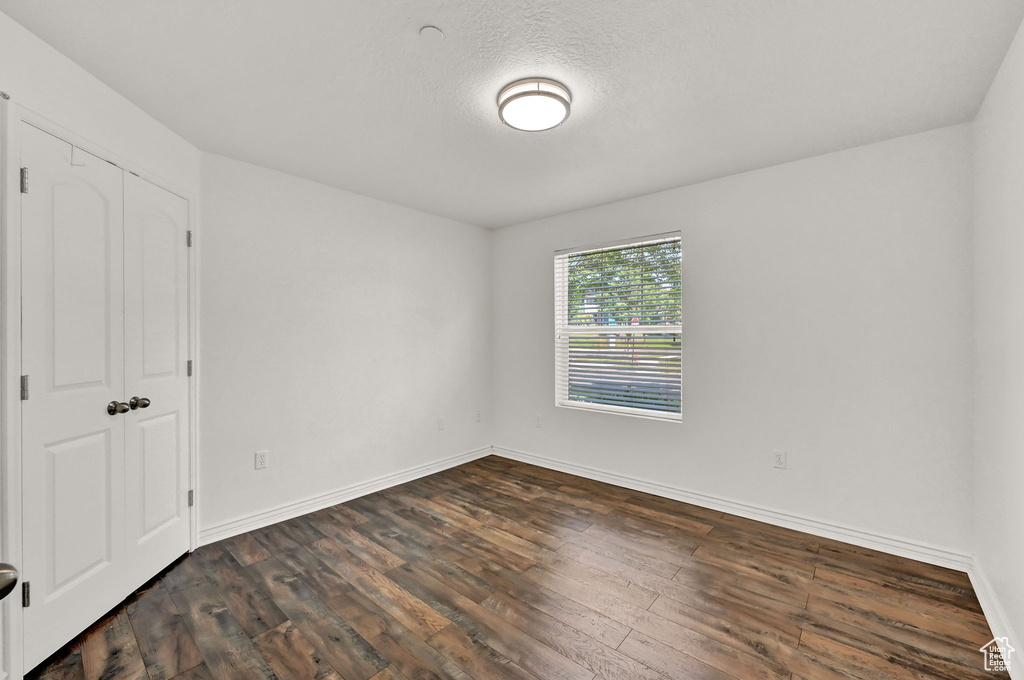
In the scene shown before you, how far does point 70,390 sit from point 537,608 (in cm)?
228

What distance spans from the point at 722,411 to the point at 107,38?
393 cm

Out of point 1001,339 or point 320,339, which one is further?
point 320,339

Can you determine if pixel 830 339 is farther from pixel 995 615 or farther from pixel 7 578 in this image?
pixel 7 578

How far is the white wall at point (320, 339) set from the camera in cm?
295

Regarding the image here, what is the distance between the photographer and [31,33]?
1.77m

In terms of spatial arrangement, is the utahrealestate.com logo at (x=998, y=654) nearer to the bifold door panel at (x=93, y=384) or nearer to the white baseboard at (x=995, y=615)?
the white baseboard at (x=995, y=615)

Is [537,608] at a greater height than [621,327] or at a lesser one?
lesser

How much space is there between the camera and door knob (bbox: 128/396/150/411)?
7.39 feet

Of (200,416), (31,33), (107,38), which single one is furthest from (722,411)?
(31,33)

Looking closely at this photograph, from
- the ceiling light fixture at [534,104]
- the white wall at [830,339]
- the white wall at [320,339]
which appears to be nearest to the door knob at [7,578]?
the ceiling light fixture at [534,104]

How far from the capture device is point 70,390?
194cm

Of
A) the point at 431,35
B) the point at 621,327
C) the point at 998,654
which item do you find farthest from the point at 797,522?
the point at 431,35

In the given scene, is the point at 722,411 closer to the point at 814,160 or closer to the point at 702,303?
the point at 702,303

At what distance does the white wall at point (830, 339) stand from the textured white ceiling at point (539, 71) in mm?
299
